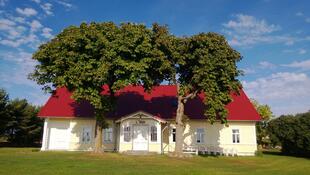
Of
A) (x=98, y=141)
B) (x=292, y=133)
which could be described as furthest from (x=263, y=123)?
(x=98, y=141)

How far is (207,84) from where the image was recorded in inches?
1061

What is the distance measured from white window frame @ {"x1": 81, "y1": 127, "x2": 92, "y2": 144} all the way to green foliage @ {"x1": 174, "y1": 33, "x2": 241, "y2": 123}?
11644 millimetres

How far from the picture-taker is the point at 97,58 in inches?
1033

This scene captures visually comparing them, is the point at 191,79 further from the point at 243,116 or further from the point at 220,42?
the point at 243,116

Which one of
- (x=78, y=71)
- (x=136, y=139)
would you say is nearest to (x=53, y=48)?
(x=78, y=71)

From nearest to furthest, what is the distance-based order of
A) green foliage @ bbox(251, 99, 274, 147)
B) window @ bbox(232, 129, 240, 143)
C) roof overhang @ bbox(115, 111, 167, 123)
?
roof overhang @ bbox(115, 111, 167, 123) → window @ bbox(232, 129, 240, 143) → green foliage @ bbox(251, 99, 274, 147)

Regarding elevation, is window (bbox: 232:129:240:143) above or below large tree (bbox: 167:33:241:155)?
below

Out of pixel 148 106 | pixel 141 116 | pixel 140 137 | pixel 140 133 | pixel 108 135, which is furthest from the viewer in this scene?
pixel 148 106

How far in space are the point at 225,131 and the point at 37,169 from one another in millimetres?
22018

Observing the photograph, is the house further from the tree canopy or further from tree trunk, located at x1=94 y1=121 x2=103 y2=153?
the tree canopy

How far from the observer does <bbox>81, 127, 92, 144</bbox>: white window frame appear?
112ft

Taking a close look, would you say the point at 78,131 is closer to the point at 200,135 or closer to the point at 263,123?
the point at 200,135

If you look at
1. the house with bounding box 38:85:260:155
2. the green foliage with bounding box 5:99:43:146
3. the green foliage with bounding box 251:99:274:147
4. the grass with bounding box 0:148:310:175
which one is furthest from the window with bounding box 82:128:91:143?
the green foliage with bounding box 251:99:274:147

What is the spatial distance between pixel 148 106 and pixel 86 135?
7357 mm
